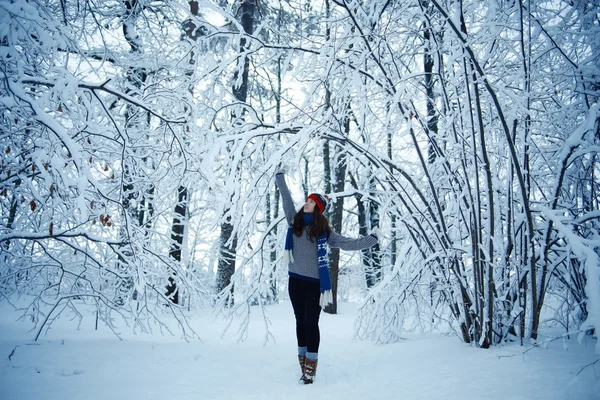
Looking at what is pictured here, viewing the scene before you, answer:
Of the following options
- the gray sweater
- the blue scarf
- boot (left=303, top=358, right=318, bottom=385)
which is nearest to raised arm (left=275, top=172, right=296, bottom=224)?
the gray sweater

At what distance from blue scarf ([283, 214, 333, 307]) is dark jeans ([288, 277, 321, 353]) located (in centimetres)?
8

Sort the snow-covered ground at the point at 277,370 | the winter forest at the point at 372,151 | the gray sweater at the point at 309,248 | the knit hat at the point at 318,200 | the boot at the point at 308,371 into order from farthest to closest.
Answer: the knit hat at the point at 318,200 < the gray sweater at the point at 309,248 < the boot at the point at 308,371 < the winter forest at the point at 372,151 < the snow-covered ground at the point at 277,370

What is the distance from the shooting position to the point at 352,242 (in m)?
3.08

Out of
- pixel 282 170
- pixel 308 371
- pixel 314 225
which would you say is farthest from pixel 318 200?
pixel 308 371

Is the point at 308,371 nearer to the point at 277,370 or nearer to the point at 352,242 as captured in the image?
the point at 277,370

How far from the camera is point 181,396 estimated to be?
2.41m

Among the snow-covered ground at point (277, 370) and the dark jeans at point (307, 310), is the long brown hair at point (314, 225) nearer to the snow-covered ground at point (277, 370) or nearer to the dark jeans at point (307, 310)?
the dark jeans at point (307, 310)

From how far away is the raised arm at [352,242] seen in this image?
9.84 feet

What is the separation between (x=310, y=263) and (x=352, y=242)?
411mm

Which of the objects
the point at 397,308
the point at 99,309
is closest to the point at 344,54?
the point at 397,308

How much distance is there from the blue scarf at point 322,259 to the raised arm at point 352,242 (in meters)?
0.10

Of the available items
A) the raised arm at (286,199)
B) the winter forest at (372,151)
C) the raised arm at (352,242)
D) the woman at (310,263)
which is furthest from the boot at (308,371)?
the raised arm at (286,199)

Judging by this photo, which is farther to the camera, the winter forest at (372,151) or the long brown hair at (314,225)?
the long brown hair at (314,225)

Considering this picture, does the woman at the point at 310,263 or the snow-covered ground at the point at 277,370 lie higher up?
the woman at the point at 310,263
